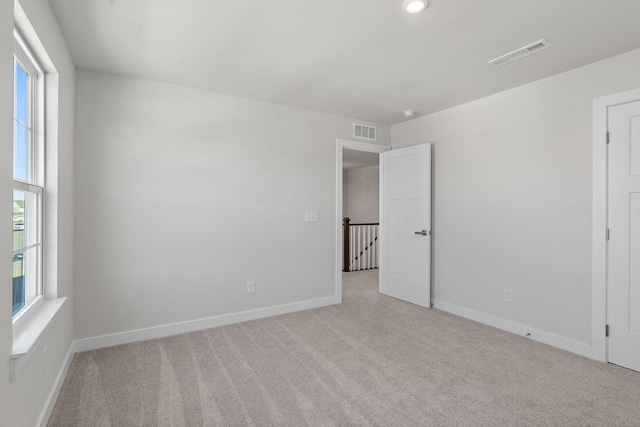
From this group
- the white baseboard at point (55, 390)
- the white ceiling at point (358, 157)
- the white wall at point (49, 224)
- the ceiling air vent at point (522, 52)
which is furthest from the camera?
the white ceiling at point (358, 157)

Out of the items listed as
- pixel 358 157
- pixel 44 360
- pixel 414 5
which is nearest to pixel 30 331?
pixel 44 360

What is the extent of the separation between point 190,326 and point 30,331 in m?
1.64

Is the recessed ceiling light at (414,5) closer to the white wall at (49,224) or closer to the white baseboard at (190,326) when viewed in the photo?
the white wall at (49,224)

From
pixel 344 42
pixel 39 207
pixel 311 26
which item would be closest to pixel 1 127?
pixel 39 207

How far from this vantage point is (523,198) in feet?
10.2

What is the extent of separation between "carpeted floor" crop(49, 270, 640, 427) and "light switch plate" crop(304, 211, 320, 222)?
129cm

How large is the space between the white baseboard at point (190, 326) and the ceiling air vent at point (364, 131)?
85.5 inches

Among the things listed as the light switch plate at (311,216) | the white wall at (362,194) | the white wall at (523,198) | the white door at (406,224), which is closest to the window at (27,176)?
the light switch plate at (311,216)

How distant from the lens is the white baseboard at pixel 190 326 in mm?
2766

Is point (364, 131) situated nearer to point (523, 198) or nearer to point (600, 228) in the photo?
point (523, 198)

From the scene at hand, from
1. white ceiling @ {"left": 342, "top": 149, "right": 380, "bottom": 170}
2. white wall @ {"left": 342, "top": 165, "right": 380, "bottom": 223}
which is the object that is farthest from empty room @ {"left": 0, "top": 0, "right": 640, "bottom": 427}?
white wall @ {"left": 342, "top": 165, "right": 380, "bottom": 223}

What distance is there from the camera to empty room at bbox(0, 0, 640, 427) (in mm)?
1914

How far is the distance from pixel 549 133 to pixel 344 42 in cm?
205

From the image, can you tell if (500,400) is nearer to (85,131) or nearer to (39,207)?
(39,207)
